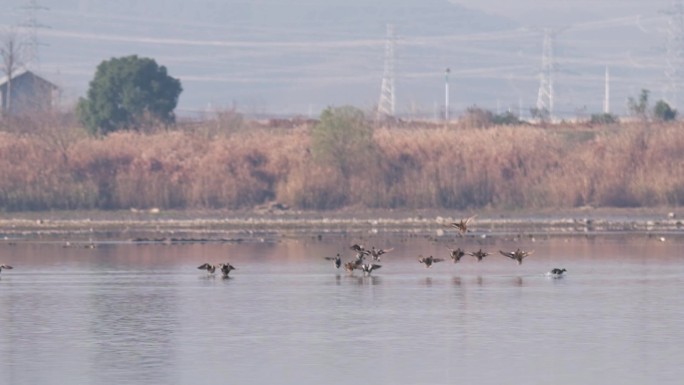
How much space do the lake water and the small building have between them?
4485 centimetres

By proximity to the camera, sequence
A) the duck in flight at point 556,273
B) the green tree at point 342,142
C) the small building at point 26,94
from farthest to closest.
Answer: the small building at point 26,94 → the green tree at point 342,142 → the duck in flight at point 556,273

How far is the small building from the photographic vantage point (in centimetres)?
8675

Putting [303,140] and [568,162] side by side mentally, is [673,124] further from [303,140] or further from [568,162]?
[303,140]

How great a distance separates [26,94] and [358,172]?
47.7 m

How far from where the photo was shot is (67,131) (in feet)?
217

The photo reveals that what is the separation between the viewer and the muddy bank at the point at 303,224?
48719 millimetres

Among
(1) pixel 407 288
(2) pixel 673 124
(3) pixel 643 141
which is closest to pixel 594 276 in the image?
(1) pixel 407 288

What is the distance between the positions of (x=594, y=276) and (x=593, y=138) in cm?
3131

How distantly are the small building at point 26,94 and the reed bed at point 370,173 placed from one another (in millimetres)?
18361

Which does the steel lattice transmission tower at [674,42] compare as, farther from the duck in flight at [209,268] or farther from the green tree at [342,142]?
the duck in flight at [209,268]

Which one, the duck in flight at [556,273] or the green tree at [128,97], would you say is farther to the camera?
the green tree at [128,97]

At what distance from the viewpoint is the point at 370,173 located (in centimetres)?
5947

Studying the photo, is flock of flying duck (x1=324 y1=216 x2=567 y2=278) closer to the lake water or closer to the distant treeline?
the lake water

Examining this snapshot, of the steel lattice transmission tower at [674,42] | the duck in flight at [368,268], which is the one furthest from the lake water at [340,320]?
the steel lattice transmission tower at [674,42]
